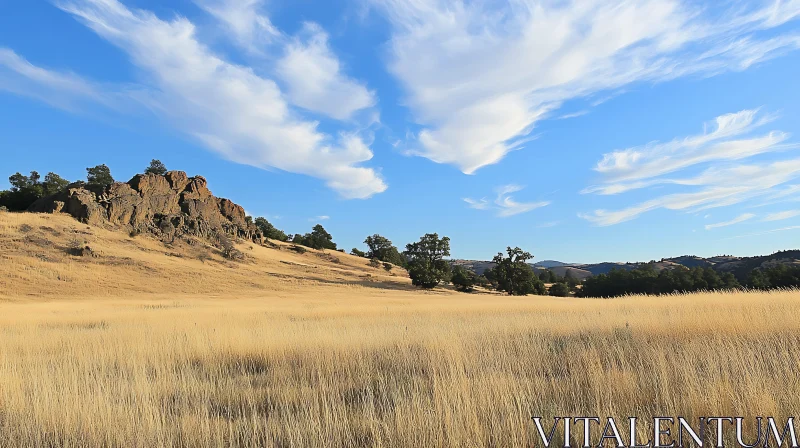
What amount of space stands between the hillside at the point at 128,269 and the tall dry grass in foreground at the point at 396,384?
125ft

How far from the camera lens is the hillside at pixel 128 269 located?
41.6 meters

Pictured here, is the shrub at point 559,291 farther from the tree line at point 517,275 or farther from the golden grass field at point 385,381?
the golden grass field at point 385,381

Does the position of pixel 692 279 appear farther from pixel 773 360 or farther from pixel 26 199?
pixel 26 199

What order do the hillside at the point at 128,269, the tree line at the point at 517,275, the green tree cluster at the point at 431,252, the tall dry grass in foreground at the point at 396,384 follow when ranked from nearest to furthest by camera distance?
1. the tall dry grass in foreground at the point at 396,384
2. the hillside at the point at 128,269
3. the tree line at the point at 517,275
4. the green tree cluster at the point at 431,252

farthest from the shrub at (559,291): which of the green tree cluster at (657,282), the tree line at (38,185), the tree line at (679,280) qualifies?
the tree line at (38,185)

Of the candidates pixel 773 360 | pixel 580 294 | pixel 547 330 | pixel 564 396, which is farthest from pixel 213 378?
pixel 580 294

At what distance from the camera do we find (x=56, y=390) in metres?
5.29

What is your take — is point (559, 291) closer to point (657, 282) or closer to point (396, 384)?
point (657, 282)

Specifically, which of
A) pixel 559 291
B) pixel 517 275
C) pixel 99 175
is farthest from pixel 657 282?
pixel 99 175

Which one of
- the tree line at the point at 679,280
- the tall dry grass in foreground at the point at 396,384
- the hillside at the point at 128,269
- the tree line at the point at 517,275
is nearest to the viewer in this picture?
the tall dry grass in foreground at the point at 396,384

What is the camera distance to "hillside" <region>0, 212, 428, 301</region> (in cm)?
4162

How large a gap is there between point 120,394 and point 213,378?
1.28m

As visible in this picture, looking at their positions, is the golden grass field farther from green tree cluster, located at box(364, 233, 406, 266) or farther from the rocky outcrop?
green tree cluster, located at box(364, 233, 406, 266)

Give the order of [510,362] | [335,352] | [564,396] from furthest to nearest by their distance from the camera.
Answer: [335,352] → [510,362] → [564,396]
